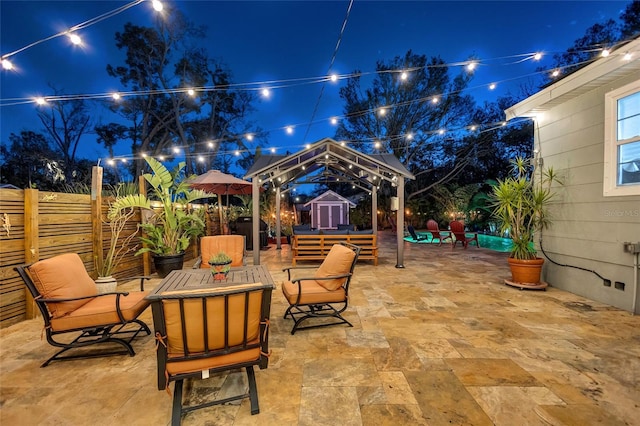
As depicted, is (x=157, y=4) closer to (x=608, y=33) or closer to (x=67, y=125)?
(x=67, y=125)

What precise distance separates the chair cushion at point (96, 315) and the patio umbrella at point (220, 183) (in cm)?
461

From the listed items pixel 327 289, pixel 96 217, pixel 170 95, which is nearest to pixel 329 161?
pixel 327 289

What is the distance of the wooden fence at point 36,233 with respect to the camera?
11.0ft

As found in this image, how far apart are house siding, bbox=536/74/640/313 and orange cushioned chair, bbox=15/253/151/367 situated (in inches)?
236

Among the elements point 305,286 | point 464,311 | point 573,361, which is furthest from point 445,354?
point 305,286

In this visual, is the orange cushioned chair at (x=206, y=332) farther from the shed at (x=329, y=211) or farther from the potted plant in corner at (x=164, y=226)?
the shed at (x=329, y=211)

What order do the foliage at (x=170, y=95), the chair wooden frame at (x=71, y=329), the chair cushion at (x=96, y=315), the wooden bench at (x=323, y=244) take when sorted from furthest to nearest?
the foliage at (x=170, y=95)
the wooden bench at (x=323, y=244)
the chair cushion at (x=96, y=315)
the chair wooden frame at (x=71, y=329)

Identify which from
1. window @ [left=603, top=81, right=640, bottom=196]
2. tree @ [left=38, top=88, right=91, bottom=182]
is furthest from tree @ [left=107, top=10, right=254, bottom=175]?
window @ [left=603, top=81, right=640, bottom=196]

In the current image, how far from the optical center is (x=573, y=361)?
8.29 feet

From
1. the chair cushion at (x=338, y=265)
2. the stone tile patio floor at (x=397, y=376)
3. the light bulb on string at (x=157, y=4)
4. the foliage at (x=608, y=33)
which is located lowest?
the stone tile patio floor at (x=397, y=376)

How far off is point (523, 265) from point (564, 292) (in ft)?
2.36

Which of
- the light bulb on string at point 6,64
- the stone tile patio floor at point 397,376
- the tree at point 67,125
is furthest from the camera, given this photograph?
the tree at point 67,125

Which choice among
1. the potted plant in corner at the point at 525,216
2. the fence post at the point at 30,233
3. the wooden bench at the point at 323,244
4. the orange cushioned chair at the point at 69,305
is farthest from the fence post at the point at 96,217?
the potted plant in corner at the point at 525,216

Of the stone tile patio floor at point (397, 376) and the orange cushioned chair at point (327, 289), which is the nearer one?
the stone tile patio floor at point (397, 376)
